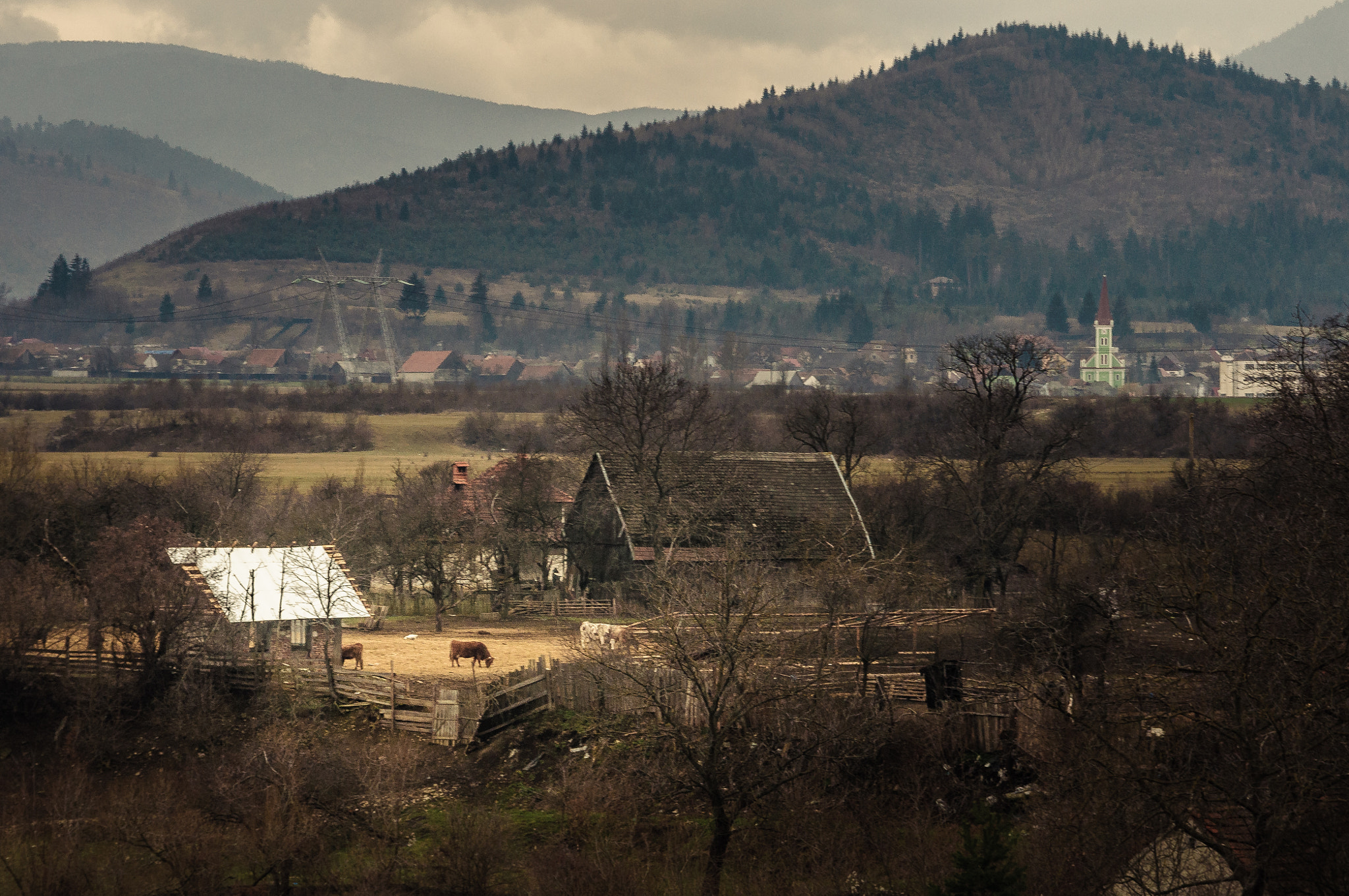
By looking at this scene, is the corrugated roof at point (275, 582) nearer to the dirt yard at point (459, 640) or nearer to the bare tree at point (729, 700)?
the dirt yard at point (459, 640)

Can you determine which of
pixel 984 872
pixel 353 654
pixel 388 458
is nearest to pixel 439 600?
pixel 353 654

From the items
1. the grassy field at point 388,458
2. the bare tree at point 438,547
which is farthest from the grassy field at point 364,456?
the bare tree at point 438,547

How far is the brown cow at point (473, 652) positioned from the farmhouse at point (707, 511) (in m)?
7.48

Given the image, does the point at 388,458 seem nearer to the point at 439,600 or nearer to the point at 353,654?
the point at 439,600

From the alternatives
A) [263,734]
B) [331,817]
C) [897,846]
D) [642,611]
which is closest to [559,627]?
[642,611]

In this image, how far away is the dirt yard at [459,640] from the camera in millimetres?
32156

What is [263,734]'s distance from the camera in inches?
1054

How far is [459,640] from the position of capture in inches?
1371

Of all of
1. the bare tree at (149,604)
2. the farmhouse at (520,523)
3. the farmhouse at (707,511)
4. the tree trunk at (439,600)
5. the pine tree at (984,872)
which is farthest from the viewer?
the farmhouse at (520,523)

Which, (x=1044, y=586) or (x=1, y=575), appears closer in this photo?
(x=1044, y=586)

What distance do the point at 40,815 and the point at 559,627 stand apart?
16.3 m

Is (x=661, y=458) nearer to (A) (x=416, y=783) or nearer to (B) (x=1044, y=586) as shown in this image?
(B) (x=1044, y=586)

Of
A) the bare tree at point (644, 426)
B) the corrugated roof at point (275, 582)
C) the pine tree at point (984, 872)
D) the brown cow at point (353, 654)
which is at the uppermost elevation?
the bare tree at point (644, 426)

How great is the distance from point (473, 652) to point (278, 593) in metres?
5.26
